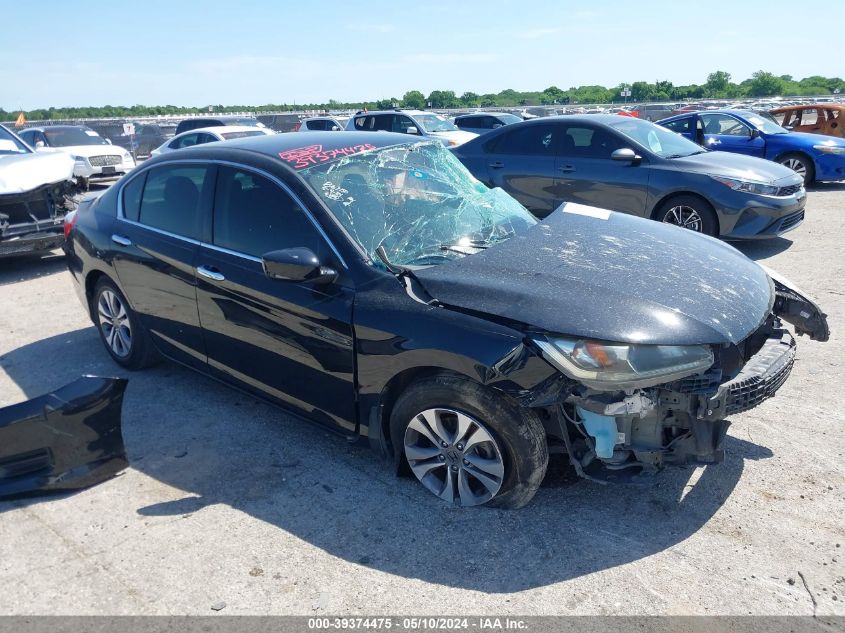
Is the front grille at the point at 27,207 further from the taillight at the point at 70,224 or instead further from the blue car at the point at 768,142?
the blue car at the point at 768,142

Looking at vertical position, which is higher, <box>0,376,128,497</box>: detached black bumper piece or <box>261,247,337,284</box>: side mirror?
<box>261,247,337,284</box>: side mirror

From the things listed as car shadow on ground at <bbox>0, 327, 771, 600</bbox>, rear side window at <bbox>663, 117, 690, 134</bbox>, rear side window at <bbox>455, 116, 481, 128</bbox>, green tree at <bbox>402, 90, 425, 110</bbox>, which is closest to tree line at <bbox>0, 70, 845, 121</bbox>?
→ green tree at <bbox>402, 90, 425, 110</bbox>

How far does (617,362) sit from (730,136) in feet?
38.0

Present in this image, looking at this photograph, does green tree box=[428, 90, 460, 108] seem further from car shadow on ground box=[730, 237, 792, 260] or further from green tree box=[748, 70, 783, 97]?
car shadow on ground box=[730, 237, 792, 260]

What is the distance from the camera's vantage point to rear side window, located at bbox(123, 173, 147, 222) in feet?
15.7

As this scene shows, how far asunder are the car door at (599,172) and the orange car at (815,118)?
997 centimetres

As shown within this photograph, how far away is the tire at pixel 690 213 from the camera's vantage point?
25.3 ft

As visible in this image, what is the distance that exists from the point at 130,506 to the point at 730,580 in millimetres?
2882

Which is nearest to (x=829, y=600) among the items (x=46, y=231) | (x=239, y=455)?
(x=239, y=455)

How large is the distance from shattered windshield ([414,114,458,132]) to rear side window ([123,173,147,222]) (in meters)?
12.7

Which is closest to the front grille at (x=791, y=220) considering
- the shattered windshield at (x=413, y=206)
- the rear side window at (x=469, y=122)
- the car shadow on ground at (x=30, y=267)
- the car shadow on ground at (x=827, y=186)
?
the shattered windshield at (x=413, y=206)

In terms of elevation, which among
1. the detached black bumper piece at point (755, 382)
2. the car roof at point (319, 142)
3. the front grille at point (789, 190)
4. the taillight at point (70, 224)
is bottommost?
the detached black bumper piece at point (755, 382)

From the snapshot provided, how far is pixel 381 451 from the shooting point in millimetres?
3477

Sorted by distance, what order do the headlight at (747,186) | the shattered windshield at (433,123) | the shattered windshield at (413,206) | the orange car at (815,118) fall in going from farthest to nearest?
the shattered windshield at (433,123) < the orange car at (815,118) < the headlight at (747,186) < the shattered windshield at (413,206)
